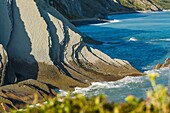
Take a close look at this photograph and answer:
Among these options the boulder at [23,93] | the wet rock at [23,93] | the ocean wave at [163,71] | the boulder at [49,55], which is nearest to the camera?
the boulder at [23,93]

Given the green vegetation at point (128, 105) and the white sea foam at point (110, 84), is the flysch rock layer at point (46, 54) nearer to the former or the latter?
the white sea foam at point (110, 84)

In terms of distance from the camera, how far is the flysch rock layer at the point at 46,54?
38719 millimetres

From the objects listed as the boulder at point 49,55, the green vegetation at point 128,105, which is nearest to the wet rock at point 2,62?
the boulder at point 49,55

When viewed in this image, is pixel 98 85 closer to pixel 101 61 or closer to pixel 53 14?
pixel 101 61

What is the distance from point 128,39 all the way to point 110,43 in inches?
372

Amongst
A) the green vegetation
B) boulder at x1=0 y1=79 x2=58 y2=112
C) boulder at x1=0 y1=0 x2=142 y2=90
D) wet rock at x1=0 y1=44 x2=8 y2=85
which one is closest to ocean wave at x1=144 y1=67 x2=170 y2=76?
boulder at x1=0 y1=0 x2=142 y2=90

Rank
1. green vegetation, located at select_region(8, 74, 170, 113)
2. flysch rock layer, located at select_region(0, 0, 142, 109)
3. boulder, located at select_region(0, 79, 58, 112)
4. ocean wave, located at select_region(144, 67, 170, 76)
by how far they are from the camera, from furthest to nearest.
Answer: ocean wave, located at select_region(144, 67, 170, 76), flysch rock layer, located at select_region(0, 0, 142, 109), boulder, located at select_region(0, 79, 58, 112), green vegetation, located at select_region(8, 74, 170, 113)

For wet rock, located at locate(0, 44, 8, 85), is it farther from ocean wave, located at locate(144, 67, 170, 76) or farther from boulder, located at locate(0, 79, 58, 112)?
ocean wave, located at locate(144, 67, 170, 76)

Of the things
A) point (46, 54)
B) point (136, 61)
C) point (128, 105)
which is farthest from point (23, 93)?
point (136, 61)

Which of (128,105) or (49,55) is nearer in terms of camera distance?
(128,105)

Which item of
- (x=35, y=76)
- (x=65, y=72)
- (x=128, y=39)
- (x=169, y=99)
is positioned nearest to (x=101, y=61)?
(x=65, y=72)

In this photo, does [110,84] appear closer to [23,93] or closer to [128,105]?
[23,93]

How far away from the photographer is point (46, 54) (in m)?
40.9

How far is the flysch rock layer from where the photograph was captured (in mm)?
38719
